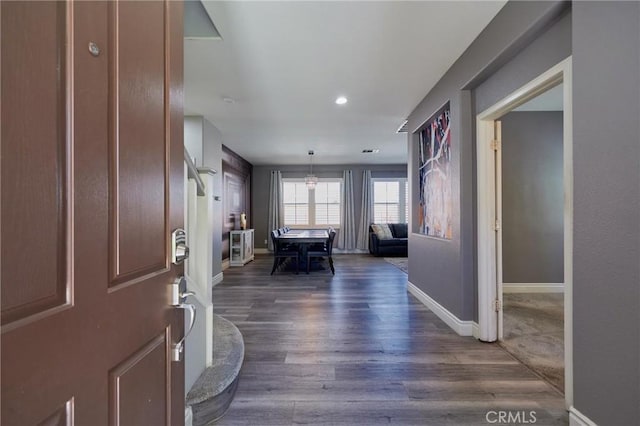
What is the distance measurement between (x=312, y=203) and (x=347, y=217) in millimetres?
1165

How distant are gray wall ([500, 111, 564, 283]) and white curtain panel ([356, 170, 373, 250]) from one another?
4441 mm

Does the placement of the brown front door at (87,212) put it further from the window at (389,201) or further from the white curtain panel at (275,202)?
the window at (389,201)

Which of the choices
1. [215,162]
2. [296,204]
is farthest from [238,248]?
[296,204]

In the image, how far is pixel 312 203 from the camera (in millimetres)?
8594

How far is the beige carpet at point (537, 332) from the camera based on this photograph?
6.90ft

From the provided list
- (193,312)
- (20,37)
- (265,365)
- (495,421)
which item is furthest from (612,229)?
(265,365)

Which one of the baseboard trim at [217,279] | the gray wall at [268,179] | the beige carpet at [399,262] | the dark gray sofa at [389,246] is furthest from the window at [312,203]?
the baseboard trim at [217,279]

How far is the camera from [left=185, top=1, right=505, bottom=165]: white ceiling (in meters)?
2.04

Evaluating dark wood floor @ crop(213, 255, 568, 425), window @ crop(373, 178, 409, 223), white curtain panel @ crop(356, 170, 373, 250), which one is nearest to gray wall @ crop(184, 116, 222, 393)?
dark wood floor @ crop(213, 255, 568, 425)

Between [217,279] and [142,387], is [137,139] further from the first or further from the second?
[217,279]

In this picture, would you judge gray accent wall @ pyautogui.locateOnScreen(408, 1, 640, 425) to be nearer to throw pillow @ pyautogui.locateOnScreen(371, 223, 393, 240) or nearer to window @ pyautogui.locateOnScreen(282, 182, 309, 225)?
throw pillow @ pyautogui.locateOnScreen(371, 223, 393, 240)

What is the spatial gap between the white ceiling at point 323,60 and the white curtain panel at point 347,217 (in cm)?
369

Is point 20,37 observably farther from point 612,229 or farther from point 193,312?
point 612,229

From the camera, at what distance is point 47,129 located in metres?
0.48
